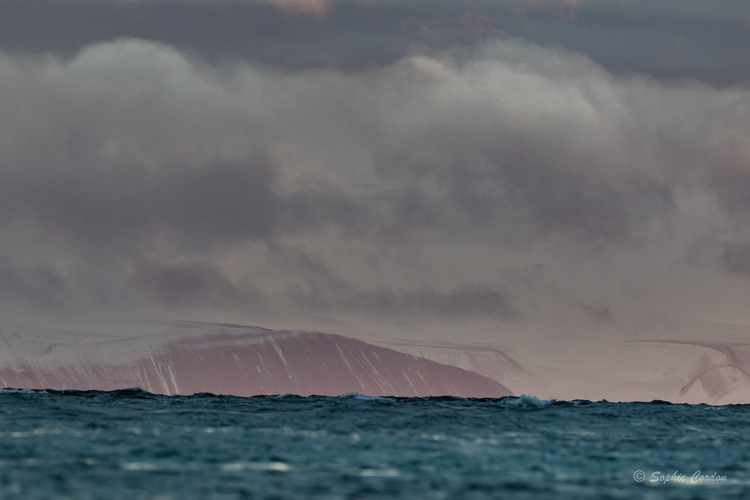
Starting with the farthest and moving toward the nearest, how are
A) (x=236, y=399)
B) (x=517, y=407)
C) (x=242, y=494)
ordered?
1. (x=236, y=399)
2. (x=517, y=407)
3. (x=242, y=494)

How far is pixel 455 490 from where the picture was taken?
158ft

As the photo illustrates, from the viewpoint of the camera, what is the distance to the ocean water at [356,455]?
47.6 meters

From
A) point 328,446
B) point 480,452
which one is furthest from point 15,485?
point 480,452

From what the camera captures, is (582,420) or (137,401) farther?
(137,401)

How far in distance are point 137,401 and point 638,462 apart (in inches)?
3272

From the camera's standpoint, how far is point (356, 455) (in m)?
62.1

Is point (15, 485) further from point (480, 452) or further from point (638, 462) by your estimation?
point (638, 462)

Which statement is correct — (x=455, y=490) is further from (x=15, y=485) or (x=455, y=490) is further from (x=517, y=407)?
(x=517, y=407)

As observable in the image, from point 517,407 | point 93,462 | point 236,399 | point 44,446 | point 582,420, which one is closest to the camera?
point 93,462

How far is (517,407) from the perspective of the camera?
122 metres

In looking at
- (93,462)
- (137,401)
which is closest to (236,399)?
(137,401)

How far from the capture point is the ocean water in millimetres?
47594

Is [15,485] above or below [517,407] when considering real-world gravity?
below

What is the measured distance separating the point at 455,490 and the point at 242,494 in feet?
36.8
